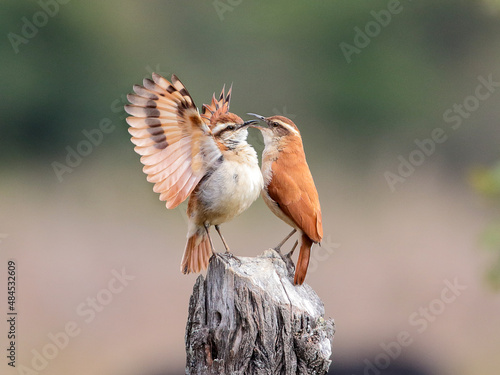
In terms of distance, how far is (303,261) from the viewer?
4312mm

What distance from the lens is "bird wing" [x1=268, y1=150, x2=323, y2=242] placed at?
4.64 meters

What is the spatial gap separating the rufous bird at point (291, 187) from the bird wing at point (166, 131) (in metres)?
0.68

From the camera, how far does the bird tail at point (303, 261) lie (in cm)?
416

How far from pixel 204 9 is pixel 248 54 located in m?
0.98

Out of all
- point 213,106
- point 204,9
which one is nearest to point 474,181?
point 213,106

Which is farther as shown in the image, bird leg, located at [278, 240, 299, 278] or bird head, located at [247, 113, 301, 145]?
bird head, located at [247, 113, 301, 145]

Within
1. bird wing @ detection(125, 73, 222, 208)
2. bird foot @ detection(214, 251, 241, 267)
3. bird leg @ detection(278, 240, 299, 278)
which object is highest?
bird wing @ detection(125, 73, 222, 208)
